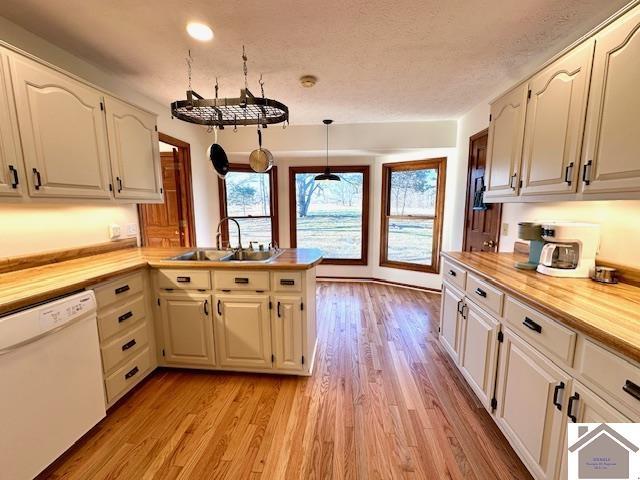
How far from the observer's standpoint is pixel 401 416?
1.75 m

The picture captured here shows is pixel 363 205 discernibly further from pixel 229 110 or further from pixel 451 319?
pixel 229 110

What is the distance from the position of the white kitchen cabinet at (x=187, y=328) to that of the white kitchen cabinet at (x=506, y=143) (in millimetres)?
2388

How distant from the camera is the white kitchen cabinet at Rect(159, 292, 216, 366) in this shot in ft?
6.84

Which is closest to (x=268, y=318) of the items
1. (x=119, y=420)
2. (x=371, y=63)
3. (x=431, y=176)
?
(x=119, y=420)

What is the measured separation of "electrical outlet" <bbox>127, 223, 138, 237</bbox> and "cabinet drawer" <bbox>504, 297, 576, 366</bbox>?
3.12 meters

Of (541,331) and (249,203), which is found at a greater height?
(249,203)

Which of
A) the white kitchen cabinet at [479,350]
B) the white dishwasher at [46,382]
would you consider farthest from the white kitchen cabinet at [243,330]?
the white kitchen cabinet at [479,350]

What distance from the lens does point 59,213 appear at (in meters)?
2.02

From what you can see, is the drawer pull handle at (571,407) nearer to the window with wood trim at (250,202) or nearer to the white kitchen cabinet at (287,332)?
the white kitchen cabinet at (287,332)

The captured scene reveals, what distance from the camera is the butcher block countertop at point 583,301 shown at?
93 cm

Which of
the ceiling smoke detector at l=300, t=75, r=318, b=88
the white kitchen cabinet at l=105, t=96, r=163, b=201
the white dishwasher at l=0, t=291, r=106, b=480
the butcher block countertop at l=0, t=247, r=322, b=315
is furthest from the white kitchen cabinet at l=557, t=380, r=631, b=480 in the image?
the white kitchen cabinet at l=105, t=96, r=163, b=201

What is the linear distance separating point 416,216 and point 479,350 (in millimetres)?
2653

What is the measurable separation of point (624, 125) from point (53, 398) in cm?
296

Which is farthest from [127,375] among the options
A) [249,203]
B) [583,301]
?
[249,203]
